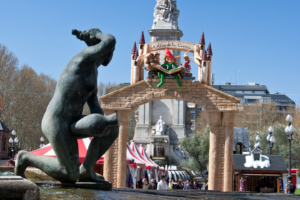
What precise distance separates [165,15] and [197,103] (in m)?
26.7

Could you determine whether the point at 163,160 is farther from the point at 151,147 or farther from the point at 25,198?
the point at 25,198

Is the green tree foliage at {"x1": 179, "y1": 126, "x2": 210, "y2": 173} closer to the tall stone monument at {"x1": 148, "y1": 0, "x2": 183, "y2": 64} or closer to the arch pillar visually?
the tall stone monument at {"x1": 148, "y1": 0, "x2": 183, "y2": 64}

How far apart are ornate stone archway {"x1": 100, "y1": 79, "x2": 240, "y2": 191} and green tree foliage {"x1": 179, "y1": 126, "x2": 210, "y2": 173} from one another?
17.7 metres

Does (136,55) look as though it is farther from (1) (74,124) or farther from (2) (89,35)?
(1) (74,124)

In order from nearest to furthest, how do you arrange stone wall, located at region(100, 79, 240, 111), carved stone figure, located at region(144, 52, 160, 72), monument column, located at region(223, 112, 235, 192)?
monument column, located at region(223, 112, 235, 192) → stone wall, located at region(100, 79, 240, 111) → carved stone figure, located at region(144, 52, 160, 72)

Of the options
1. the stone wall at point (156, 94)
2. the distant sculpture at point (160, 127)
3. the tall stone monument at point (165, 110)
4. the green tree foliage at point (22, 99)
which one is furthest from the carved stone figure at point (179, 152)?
the stone wall at point (156, 94)

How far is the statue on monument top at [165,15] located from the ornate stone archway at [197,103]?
2567 cm

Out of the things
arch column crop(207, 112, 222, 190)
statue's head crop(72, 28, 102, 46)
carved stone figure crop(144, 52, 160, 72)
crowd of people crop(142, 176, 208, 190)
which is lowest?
crowd of people crop(142, 176, 208, 190)

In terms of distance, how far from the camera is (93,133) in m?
6.00

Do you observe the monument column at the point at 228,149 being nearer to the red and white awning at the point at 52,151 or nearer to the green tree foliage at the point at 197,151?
the red and white awning at the point at 52,151

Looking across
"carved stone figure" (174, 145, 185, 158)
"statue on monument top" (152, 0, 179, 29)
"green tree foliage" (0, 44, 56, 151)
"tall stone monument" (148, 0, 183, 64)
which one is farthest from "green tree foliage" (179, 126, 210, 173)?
"green tree foliage" (0, 44, 56, 151)

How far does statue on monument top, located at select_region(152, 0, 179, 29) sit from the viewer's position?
4366cm

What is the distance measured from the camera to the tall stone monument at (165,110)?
42.6 meters

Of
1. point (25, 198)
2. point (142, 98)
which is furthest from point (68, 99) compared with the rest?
point (142, 98)
